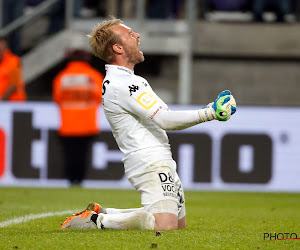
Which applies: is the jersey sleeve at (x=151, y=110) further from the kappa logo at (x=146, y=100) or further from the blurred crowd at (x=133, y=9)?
the blurred crowd at (x=133, y=9)

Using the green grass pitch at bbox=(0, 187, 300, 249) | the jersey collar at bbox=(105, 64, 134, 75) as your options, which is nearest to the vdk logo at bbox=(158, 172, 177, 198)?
the green grass pitch at bbox=(0, 187, 300, 249)

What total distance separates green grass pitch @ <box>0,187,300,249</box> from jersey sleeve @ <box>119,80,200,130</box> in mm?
802

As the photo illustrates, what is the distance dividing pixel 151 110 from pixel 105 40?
758 millimetres

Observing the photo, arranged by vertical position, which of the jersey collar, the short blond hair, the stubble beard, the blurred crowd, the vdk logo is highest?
the blurred crowd

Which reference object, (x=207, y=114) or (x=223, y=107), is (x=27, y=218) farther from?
(x=223, y=107)

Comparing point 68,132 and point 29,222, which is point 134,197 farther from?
point 29,222

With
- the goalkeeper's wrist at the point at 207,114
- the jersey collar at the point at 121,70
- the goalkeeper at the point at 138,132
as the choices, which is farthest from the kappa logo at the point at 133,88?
the goalkeeper's wrist at the point at 207,114

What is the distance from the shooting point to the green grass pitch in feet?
17.3

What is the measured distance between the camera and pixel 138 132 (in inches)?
246

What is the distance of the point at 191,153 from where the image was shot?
42.2 ft

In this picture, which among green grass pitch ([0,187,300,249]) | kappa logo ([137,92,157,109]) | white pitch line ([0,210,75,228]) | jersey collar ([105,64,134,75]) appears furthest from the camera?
white pitch line ([0,210,75,228])

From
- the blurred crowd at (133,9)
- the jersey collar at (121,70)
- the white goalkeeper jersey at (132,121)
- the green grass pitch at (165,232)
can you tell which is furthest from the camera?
the blurred crowd at (133,9)

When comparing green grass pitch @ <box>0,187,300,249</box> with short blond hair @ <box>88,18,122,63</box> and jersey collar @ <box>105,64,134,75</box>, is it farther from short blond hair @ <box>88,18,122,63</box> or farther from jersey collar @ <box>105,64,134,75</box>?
short blond hair @ <box>88,18,122,63</box>

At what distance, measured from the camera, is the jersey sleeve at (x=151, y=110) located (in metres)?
5.90
